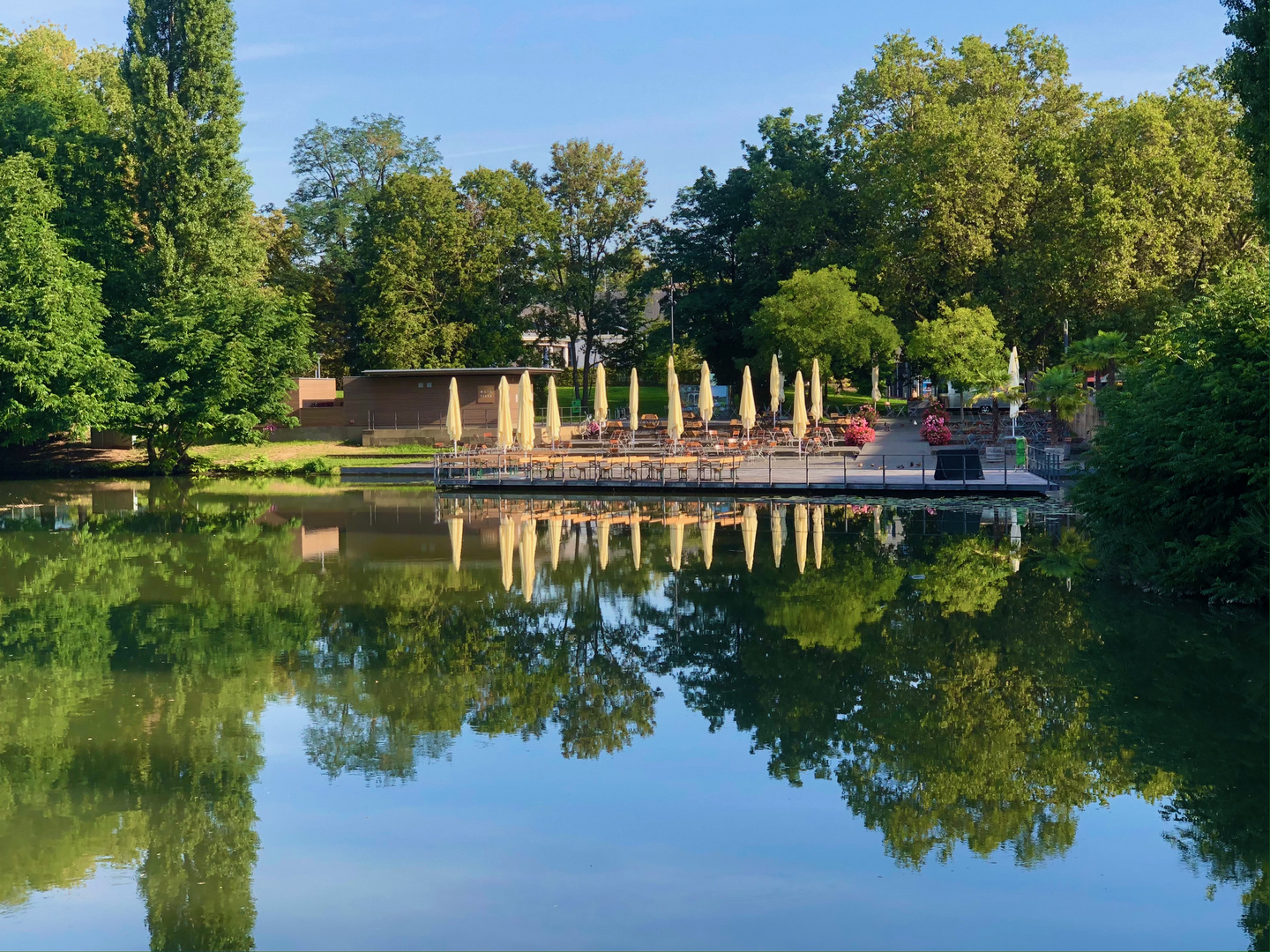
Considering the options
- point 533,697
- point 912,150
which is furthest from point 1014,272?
point 533,697

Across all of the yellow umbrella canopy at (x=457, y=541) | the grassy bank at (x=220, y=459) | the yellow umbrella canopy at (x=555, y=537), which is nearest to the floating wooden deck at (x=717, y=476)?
the grassy bank at (x=220, y=459)

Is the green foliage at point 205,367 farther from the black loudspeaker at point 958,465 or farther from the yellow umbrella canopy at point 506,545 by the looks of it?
the black loudspeaker at point 958,465

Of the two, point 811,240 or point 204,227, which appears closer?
point 204,227

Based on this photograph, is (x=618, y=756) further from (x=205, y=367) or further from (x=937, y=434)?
(x=205, y=367)

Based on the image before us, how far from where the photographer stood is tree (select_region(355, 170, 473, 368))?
53.8 m

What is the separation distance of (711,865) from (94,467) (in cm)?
3940

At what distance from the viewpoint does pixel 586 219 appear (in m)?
59.8

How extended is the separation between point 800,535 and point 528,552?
506 centimetres

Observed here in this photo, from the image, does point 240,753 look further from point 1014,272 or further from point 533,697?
point 1014,272

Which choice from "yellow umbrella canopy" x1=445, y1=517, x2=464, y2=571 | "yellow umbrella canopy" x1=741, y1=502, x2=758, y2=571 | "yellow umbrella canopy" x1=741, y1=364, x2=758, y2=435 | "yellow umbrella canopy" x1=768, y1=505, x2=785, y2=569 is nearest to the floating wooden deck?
"yellow umbrella canopy" x1=741, y1=364, x2=758, y2=435

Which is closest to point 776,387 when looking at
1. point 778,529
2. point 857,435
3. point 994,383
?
point 857,435

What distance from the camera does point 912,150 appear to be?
4859 cm

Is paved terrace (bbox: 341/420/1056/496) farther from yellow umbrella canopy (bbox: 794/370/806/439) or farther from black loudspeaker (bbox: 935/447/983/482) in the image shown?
yellow umbrella canopy (bbox: 794/370/806/439)

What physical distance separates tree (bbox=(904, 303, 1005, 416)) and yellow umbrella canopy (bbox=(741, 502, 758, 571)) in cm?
1720
